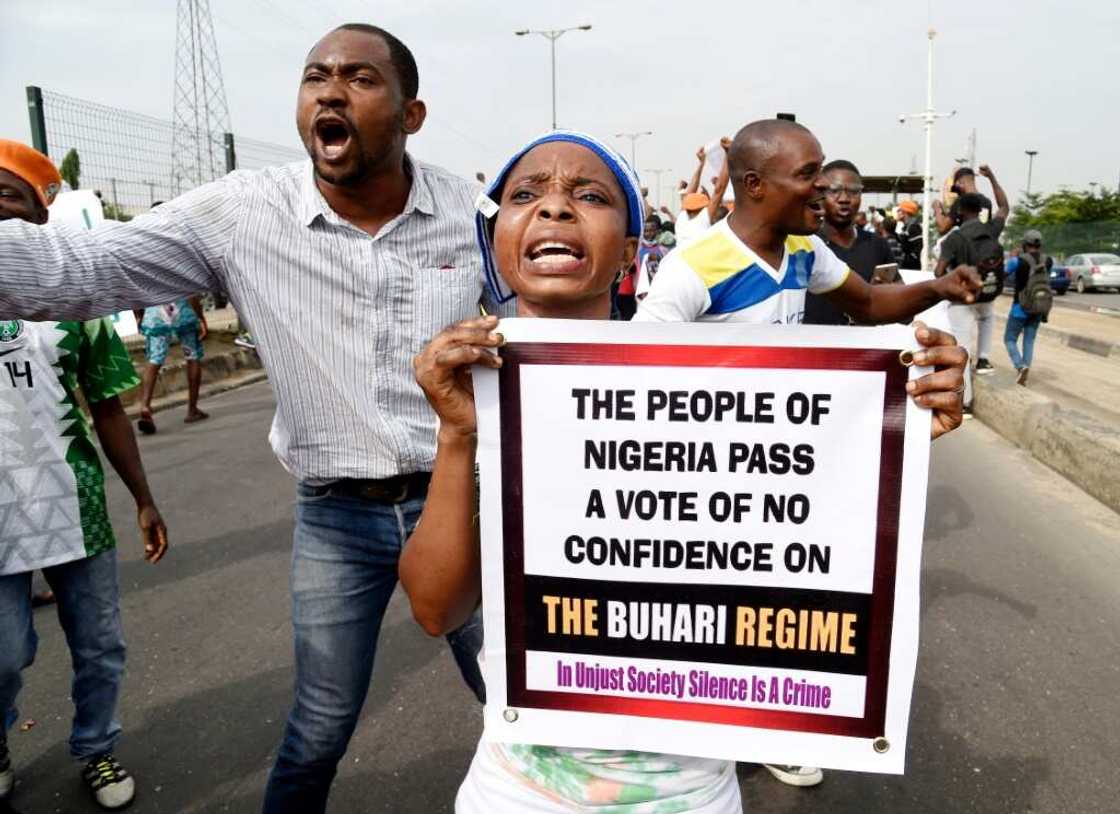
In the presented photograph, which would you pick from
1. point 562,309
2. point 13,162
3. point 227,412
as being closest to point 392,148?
point 562,309

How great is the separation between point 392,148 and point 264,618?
8.71 ft

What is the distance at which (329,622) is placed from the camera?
2.09 metres

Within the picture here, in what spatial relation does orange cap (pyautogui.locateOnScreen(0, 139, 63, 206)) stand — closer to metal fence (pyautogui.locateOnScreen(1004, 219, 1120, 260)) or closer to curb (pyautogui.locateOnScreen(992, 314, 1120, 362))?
curb (pyautogui.locateOnScreen(992, 314, 1120, 362))

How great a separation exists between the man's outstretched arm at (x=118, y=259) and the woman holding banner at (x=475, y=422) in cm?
65

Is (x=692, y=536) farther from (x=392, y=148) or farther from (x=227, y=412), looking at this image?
(x=227, y=412)

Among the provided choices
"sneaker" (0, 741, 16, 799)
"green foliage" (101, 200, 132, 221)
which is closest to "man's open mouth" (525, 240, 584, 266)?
"sneaker" (0, 741, 16, 799)

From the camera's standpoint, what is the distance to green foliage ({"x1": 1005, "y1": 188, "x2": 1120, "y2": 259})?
125 feet

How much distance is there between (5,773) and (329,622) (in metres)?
1.53

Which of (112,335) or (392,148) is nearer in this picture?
Result: (392,148)

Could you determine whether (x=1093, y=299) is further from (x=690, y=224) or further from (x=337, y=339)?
(x=337, y=339)

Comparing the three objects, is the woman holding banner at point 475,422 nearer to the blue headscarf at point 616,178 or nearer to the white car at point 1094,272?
the blue headscarf at point 616,178

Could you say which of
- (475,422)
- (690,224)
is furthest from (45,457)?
(690,224)

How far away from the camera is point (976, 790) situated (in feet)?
9.14

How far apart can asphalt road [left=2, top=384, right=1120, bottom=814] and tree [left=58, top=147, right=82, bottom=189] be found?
5.74 metres
